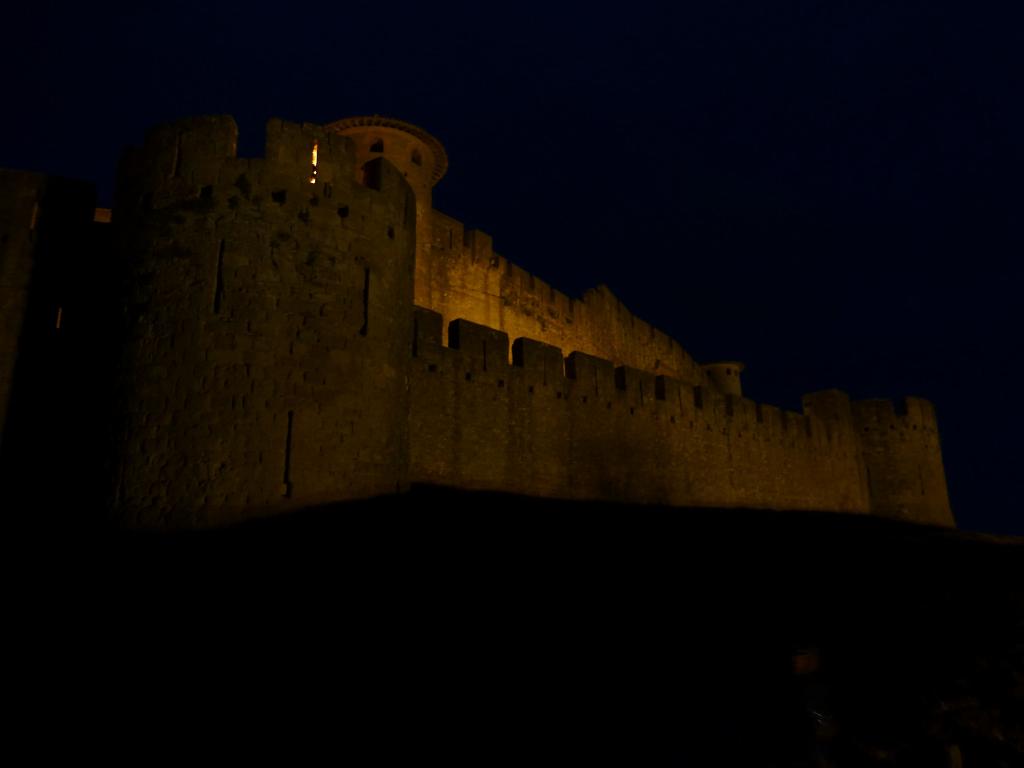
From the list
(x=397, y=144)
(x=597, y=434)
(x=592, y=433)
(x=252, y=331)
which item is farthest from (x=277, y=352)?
(x=397, y=144)

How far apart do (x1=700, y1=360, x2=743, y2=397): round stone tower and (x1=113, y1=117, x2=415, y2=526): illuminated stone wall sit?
26.9 m

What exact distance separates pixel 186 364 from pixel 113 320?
4.08 feet

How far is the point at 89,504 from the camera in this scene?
8688 millimetres

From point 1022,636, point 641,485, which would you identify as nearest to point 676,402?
point 641,485

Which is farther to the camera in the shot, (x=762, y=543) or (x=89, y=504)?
(x=762, y=543)

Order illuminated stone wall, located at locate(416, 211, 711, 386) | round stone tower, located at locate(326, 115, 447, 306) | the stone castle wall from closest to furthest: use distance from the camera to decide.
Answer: the stone castle wall → illuminated stone wall, located at locate(416, 211, 711, 386) → round stone tower, located at locate(326, 115, 447, 306)

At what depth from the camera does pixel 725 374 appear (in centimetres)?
3581

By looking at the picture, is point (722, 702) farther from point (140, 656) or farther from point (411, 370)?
point (411, 370)

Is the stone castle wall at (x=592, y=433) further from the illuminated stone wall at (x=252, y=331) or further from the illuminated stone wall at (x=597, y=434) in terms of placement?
the illuminated stone wall at (x=252, y=331)

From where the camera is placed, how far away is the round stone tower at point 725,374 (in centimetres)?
3560

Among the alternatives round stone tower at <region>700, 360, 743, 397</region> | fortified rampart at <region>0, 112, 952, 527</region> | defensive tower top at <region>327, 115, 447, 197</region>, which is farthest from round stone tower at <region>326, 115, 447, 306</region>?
round stone tower at <region>700, 360, 743, 397</region>

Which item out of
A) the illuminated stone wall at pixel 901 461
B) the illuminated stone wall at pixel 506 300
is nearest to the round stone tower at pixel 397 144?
the illuminated stone wall at pixel 506 300

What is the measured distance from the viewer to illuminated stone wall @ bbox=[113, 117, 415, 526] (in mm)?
8727

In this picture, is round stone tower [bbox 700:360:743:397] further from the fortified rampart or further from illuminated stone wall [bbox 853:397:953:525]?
the fortified rampart
